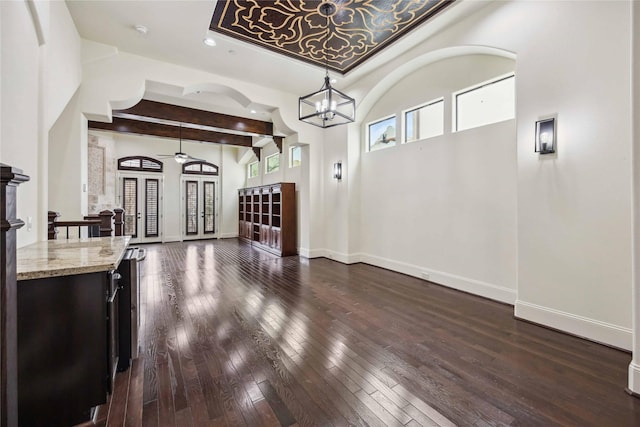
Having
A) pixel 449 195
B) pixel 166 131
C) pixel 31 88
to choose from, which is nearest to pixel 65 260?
pixel 31 88

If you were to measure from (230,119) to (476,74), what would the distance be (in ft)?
18.7

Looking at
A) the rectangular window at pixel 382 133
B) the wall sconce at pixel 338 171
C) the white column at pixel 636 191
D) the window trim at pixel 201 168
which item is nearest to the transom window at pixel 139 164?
the window trim at pixel 201 168

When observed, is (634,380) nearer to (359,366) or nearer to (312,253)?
(359,366)

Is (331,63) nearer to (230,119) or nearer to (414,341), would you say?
(230,119)

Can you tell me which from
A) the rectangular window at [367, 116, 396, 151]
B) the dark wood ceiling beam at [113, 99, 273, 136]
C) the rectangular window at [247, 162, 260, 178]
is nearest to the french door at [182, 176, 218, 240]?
the rectangular window at [247, 162, 260, 178]

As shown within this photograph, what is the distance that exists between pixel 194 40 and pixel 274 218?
482 centimetres

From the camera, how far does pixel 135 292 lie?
239cm

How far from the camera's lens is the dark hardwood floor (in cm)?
176

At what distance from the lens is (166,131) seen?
26.5ft

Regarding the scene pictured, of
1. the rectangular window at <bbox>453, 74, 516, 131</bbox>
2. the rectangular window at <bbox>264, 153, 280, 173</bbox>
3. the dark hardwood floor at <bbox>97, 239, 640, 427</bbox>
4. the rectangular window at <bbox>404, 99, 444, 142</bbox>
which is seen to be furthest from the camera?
the rectangular window at <bbox>264, 153, 280, 173</bbox>

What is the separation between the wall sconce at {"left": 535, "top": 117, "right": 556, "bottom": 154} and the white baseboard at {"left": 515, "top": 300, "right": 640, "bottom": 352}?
1696 millimetres

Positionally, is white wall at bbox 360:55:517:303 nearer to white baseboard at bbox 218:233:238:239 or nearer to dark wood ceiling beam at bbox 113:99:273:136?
dark wood ceiling beam at bbox 113:99:273:136

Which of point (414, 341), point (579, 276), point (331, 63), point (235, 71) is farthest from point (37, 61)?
point (579, 276)

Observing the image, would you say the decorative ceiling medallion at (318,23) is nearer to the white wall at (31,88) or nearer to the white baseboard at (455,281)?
the white wall at (31,88)
